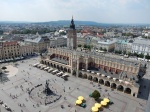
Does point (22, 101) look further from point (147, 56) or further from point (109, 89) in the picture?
point (147, 56)

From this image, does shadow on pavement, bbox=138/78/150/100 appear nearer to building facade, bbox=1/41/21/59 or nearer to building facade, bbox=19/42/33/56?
building facade, bbox=19/42/33/56

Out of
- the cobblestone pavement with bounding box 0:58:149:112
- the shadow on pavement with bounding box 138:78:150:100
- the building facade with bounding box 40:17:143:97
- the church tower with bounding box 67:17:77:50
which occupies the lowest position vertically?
the shadow on pavement with bounding box 138:78:150:100

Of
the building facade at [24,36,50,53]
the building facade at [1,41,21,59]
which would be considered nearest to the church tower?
the building facade at [24,36,50,53]

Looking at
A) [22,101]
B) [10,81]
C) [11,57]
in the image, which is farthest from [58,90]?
[11,57]

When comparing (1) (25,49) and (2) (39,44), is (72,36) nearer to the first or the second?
(2) (39,44)

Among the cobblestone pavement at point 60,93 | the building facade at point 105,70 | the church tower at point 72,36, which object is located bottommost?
the cobblestone pavement at point 60,93

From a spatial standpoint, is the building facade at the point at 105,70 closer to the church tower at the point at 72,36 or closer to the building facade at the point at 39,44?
the church tower at the point at 72,36

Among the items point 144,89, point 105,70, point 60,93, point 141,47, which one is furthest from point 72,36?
point 141,47

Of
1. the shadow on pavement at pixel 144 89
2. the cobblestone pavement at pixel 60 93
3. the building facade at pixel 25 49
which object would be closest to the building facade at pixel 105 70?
the cobblestone pavement at pixel 60 93
